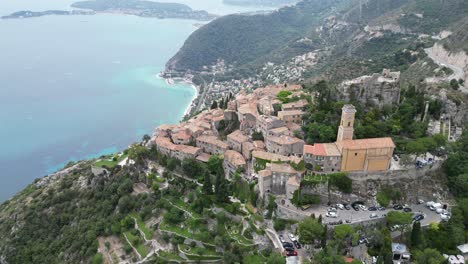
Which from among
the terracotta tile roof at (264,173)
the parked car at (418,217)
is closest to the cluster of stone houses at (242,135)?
the terracotta tile roof at (264,173)

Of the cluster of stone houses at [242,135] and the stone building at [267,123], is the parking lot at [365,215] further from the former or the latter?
the stone building at [267,123]

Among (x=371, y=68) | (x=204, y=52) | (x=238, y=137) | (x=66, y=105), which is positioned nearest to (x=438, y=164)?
(x=238, y=137)

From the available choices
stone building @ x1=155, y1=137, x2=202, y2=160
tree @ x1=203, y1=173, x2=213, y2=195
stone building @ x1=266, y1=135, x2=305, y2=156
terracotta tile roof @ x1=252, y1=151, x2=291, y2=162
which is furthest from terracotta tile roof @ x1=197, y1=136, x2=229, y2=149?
stone building @ x1=266, y1=135, x2=305, y2=156

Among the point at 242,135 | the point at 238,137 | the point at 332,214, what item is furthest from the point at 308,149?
the point at 242,135

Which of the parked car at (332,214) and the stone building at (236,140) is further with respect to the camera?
the stone building at (236,140)

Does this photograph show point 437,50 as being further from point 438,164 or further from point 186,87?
point 186,87

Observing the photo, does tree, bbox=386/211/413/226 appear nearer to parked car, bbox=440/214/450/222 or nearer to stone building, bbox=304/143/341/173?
parked car, bbox=440/214/450/222
